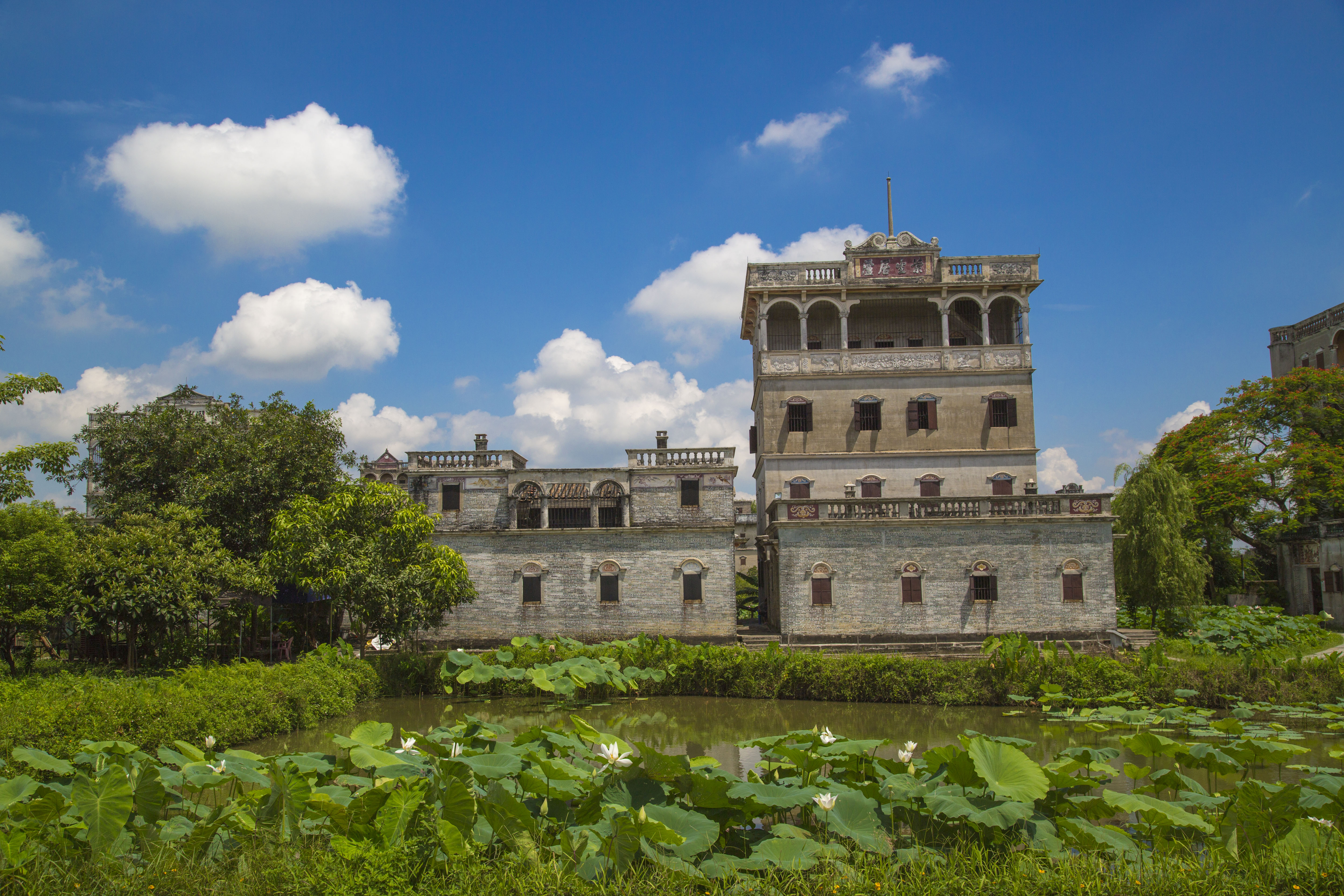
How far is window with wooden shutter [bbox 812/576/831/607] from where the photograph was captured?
22.5m

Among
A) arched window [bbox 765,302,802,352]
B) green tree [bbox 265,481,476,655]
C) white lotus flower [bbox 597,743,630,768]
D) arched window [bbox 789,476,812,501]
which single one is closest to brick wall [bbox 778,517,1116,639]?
arched window [bbox 789,476,812,501]

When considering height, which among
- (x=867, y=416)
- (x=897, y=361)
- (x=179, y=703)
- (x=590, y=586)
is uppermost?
(x=897, y=361)

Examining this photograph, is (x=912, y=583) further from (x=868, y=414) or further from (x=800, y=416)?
(x=800, y=416)

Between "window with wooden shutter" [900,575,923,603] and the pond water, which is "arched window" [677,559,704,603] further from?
the pond water

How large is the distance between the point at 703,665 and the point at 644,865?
41.3 feet

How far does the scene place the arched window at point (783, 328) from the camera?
91.0 feet

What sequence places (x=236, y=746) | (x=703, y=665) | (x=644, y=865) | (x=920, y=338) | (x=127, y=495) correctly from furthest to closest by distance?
(x=920, y=338) < (x=127, y=495) < (x=703, y=665) < (x=236, y=746) < (x=644, y=865)

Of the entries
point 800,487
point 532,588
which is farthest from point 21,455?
point 800,487

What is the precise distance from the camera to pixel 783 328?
27.9 metres

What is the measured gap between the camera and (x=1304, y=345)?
3538cm

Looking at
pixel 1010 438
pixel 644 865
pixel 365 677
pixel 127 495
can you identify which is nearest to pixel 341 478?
pixel 127 495

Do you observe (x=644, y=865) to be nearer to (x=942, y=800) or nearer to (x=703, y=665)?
(x=942, y=800)

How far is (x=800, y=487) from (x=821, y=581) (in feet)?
13.9

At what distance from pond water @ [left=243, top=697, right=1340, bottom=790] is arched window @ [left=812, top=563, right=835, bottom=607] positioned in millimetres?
5505
